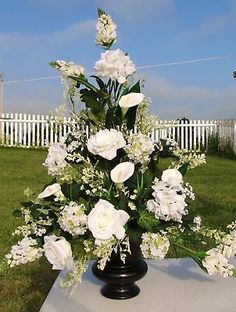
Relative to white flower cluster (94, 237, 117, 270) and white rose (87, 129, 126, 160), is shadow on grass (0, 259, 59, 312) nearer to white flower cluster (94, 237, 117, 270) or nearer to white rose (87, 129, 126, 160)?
white flower cluster (94, 237, 117, 270)

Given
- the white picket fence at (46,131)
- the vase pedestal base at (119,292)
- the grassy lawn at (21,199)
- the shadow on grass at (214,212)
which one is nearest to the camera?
the vase pedestal base at (119,292)

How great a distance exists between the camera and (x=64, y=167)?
1699mm

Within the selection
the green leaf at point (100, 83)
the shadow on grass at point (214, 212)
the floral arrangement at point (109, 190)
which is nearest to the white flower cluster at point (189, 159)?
the floral arrangement at point (109, 190)

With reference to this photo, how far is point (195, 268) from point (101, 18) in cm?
120

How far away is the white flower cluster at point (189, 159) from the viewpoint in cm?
173

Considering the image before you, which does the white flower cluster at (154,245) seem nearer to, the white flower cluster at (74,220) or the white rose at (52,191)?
the white flower cluster at (74,220)

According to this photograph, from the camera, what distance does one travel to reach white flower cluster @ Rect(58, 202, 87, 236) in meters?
1.54

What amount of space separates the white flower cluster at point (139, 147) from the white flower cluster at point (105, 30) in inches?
13.9

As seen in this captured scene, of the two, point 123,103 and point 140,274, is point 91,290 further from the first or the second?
point 123,103

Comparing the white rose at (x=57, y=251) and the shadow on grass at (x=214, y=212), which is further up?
the white rose at (x=57, y=251)

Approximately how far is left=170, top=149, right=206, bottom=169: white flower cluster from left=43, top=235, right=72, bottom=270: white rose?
1.56 feet

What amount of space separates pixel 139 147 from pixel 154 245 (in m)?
0.32

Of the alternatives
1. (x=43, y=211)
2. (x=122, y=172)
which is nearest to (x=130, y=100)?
(x=122, y=172)

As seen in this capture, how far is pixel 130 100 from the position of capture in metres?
1.67
